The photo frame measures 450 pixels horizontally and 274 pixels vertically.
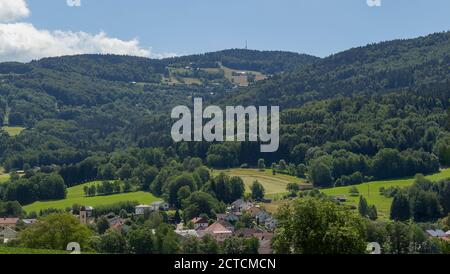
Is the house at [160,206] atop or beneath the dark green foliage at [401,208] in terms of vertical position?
beneath

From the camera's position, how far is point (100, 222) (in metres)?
103

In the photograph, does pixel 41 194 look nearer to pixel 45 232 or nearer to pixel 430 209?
pixel 430 209

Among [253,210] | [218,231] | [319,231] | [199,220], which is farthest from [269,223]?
[319,231]

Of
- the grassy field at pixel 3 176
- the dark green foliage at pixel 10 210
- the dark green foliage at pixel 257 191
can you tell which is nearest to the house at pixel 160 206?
the dark green foliage at pixel 257 191

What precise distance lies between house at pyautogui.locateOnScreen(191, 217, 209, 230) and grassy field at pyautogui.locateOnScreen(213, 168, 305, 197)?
922 inches

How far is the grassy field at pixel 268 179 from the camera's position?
136625mm

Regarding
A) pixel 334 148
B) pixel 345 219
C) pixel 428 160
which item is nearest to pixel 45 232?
pixel 345 219

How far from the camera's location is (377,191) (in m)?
129

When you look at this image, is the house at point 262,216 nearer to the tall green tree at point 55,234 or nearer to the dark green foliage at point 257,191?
the dark green foliage at point 257,191

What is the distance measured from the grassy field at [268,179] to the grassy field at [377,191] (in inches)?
391

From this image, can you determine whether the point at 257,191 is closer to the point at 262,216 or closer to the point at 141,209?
the point at 262,216

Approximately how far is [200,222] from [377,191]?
38.2 m
